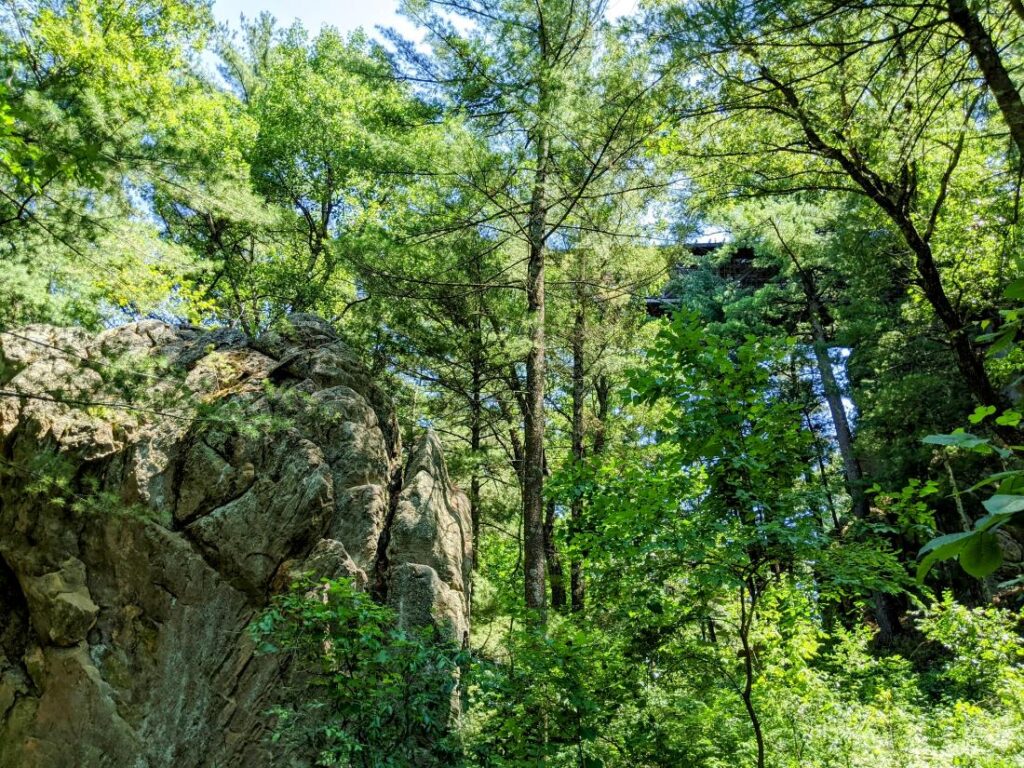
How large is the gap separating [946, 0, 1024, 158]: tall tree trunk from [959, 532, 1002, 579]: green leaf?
3687 mm

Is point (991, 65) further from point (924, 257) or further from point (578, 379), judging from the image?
point (578, 379)

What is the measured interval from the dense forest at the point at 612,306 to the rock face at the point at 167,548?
351 mm

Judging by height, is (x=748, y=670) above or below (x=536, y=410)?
below

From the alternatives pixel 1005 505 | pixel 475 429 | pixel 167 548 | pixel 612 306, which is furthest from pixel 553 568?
pixel 1005 505

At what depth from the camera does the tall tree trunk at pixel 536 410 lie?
23.2ft

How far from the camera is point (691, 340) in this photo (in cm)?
397

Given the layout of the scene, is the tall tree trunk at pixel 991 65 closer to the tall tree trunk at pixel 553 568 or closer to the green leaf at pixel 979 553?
the green leaf at pixel 979 553

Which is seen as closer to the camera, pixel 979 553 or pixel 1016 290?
pixel 979 553

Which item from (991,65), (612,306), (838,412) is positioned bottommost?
(991,65)

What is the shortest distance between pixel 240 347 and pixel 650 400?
550 cm

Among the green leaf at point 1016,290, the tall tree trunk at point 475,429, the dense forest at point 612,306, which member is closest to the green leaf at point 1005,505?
the dense forest at point 612,306

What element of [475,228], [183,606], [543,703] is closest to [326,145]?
[475,228]

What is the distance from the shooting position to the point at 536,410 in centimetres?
780

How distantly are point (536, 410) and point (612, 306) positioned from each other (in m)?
4.62
